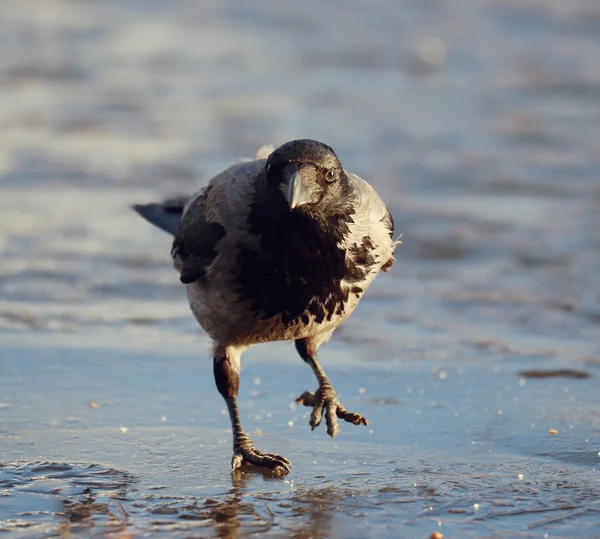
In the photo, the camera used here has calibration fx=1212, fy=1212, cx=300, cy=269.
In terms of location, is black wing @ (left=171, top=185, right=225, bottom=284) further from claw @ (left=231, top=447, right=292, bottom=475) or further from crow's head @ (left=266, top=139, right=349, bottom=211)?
claw @ (left=231, top=447, right=292, bottom=475)

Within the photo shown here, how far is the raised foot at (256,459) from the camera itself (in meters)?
5.27

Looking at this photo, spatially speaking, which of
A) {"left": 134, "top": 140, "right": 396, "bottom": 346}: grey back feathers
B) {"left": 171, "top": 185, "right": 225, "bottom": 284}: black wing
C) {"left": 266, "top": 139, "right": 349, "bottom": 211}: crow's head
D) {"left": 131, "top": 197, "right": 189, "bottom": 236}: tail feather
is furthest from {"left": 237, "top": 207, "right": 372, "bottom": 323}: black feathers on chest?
{"left": 131, "top": 197, "right": 189, "bottom": 236}: tail feather

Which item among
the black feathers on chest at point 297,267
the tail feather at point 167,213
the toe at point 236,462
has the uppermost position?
the tail feather at point 167,213

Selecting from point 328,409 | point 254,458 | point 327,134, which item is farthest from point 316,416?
point 327,134

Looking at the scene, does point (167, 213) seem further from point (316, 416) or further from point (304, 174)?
point (304, 174)

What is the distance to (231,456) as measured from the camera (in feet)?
18.2

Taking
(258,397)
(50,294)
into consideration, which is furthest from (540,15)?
(258,397)

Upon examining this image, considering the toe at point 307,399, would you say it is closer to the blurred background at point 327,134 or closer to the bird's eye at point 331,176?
the bird's eye at point 331,176

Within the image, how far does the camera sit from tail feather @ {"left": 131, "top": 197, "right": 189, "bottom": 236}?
7.00m

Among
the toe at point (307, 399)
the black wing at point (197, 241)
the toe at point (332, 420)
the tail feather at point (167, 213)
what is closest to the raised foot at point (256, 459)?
the toe at point (332, 420)

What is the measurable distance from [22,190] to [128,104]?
14.2ft

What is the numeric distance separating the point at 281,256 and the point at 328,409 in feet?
2.96

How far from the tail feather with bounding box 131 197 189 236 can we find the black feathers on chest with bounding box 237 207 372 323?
153cm

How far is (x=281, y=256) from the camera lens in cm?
534
